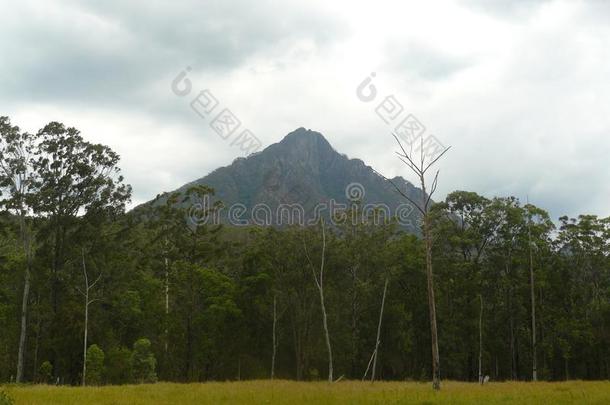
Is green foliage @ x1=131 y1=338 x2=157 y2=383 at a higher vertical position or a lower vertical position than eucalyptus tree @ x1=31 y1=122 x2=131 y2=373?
lower

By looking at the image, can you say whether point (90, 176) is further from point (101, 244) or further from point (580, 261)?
point (580, 261)

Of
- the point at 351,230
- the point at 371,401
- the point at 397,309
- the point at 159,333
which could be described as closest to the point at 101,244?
the point at 159,333

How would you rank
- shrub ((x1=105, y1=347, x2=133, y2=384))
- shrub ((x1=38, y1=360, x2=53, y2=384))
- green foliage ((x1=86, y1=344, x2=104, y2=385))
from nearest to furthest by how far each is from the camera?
green foliage ((x1=86, y1=344, x2=104, y2=385)) < shrub ((x1=38, y1=360, x2=53, y2=384)) < shrub ((x1=105, y1=347, x2=133, y2=384))

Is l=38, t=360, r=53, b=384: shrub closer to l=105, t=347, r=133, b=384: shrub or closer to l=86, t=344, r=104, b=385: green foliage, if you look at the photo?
l=105, t=347, r=133, b=384: shrub

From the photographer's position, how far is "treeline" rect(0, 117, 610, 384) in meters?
43.1

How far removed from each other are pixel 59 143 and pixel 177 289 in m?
15.0

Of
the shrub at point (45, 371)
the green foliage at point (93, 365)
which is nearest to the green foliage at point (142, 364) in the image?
the green foliage at point (93, 365)

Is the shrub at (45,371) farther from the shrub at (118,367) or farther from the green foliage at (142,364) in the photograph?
the green foliage at (142,364)

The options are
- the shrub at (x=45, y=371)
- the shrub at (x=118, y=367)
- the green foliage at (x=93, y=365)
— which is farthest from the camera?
the shrub at (x=118, y=367)

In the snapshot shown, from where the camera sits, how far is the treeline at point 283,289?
141ft

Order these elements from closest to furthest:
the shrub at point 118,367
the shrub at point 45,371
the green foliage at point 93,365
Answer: the green foliage at point 93,365 < the shrub at point 45,371 < the shrub at point 118,367

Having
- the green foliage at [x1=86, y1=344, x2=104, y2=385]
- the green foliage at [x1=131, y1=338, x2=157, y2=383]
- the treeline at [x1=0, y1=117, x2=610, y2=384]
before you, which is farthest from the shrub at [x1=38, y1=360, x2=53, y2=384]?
the green foliage at [x1=131, y1=338, x2=157, y2=383]

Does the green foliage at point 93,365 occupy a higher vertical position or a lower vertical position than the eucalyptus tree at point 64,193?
lower

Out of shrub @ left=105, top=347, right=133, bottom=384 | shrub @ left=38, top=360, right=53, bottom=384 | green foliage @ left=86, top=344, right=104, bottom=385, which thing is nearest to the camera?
green foliage @ left=86, top=344, right=104, bottom=385
